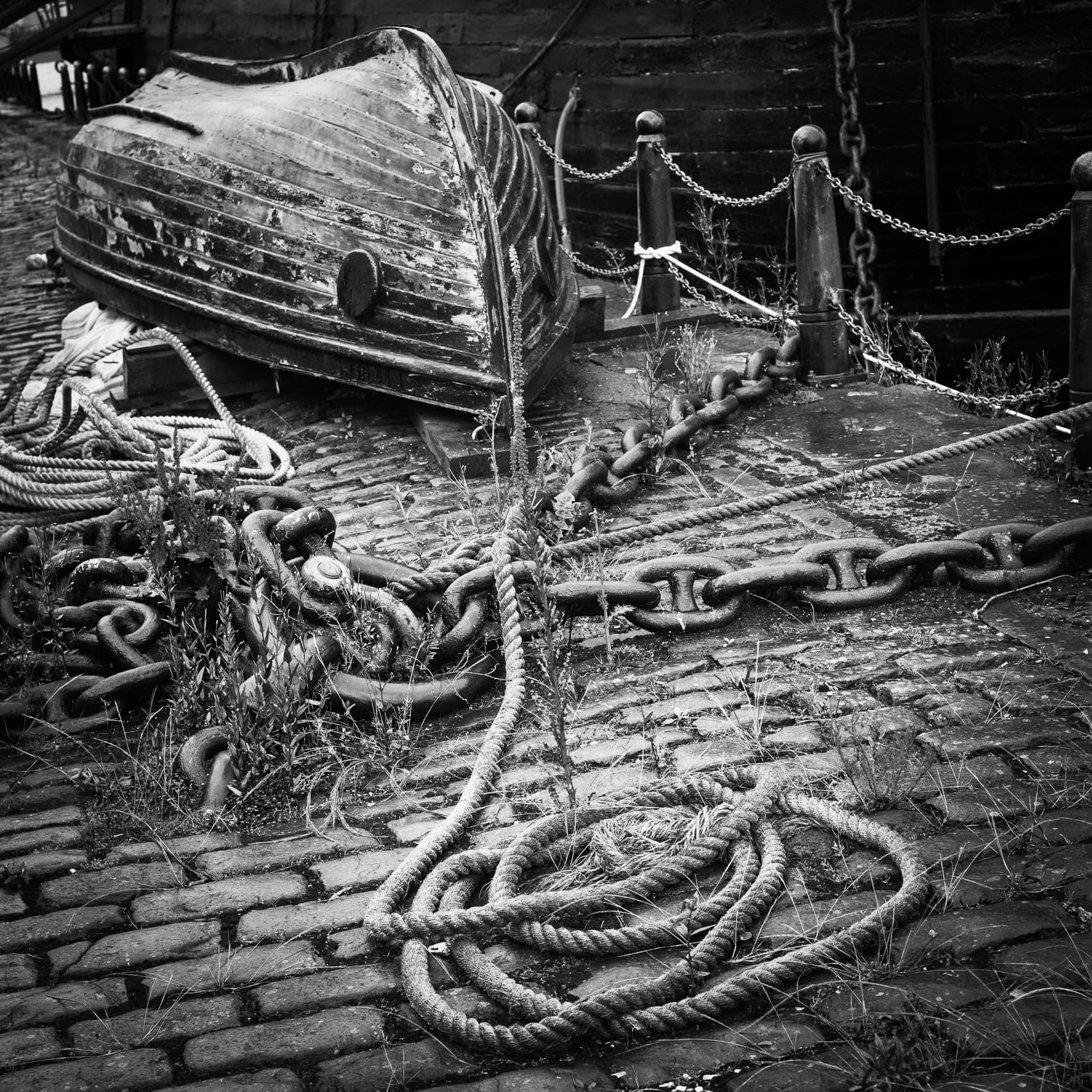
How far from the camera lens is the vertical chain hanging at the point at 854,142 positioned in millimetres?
7121

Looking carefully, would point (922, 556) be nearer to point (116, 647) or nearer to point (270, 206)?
point (116, 647)

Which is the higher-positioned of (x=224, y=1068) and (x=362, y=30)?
(x=362, y=30)

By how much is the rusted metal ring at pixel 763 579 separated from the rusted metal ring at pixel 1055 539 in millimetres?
634

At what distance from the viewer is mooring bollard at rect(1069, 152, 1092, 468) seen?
434cm

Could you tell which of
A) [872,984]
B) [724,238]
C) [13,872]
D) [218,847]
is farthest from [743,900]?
[724,238]

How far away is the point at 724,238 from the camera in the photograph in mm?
7918

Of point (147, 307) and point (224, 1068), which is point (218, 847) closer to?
point (224, 1068)

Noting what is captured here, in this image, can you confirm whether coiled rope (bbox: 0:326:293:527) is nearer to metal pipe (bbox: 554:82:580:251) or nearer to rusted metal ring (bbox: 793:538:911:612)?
rusted metal ring (bbox: 793:538:911:612)

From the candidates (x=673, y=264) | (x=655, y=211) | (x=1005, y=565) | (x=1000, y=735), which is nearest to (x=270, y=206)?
(x=655, y=211)

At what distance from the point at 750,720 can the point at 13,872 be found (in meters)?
1.75

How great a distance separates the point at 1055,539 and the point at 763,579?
0.90m

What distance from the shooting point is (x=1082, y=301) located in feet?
14.6

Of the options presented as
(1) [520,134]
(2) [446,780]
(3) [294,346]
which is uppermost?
(1) [520,134]

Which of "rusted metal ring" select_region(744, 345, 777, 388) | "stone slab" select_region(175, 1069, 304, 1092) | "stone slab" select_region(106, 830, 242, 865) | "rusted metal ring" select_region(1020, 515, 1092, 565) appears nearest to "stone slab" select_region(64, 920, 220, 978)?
"stone slab" select_region(106, 830, 242, 865)
